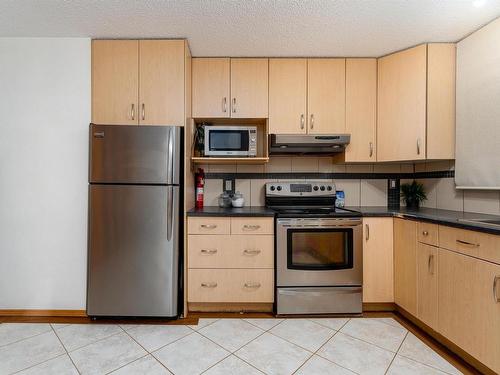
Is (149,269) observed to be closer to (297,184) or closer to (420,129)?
(297,184)

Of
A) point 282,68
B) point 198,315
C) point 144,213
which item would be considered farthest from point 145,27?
point 198,315

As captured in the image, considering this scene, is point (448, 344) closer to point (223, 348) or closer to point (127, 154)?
point (223, 348)

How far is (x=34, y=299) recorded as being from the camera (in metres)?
2.08

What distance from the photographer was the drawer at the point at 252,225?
7.00 feet

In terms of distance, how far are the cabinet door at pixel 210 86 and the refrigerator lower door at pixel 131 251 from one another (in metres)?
0.87

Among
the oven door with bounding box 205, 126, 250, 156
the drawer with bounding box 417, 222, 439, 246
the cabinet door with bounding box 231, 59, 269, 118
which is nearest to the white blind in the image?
the drawer with bounding box 417, 222, 439, 246

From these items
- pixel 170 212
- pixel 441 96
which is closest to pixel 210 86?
pixel 170 212

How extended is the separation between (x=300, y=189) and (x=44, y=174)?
7.40 ft

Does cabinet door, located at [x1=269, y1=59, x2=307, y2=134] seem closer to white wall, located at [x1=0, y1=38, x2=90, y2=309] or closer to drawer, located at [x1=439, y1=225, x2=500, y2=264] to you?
drawer, located at [x1=439, y1=225, x2=500, y2=264]

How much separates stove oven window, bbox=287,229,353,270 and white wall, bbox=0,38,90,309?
1757 millimetres

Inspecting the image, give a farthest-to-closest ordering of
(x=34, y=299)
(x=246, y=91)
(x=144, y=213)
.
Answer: (x=246, y=91)
(x=34, y=299)
(x=144, y=213)

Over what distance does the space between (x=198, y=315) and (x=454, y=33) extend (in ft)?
10.1

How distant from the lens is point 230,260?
6.99 feet

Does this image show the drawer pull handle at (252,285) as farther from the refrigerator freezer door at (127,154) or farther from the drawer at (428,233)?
the drawer at (428,233)
